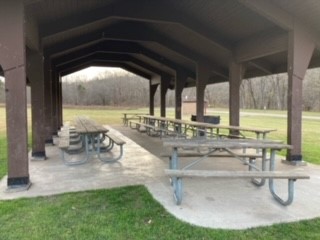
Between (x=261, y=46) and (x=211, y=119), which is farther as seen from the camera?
→ (x=211, y=119)

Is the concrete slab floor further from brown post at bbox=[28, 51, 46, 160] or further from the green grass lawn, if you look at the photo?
brown post at bbox=[28, 51, 46, 160]

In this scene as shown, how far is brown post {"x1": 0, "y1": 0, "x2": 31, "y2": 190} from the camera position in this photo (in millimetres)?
4160

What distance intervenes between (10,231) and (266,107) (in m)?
43.6

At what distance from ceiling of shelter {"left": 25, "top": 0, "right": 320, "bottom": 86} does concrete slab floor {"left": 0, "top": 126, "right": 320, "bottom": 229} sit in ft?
7.77

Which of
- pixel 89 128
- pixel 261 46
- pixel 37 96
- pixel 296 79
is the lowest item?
pixel 89 128

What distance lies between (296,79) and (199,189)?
10.6 feet

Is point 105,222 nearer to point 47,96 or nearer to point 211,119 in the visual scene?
point 47,96

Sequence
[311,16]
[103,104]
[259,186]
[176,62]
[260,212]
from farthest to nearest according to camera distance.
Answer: [103,104] → [176,62] → [311,16] → [259,186] → [260,212]

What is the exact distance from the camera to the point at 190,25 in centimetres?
773

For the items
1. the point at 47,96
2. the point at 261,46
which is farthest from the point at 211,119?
the point at 47,96

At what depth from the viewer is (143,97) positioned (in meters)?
41.9

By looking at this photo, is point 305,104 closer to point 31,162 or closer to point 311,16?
point 311,16

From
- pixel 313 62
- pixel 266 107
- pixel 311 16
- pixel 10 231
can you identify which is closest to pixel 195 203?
pixel 10 231

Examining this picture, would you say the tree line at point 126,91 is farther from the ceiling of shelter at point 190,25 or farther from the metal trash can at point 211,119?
the ceiling of shelter at point 190,25
